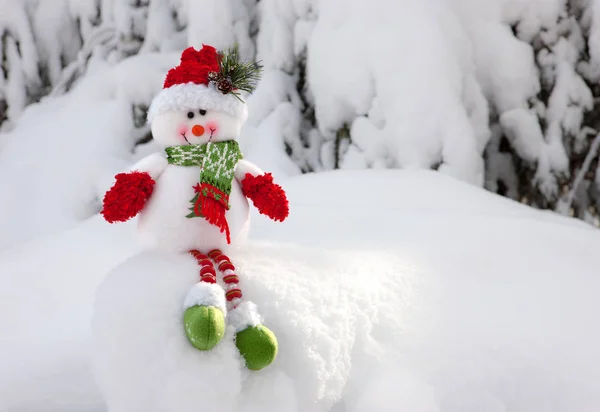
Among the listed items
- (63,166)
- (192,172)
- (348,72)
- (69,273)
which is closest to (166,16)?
(63,166)

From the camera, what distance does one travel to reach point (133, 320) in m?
0.46

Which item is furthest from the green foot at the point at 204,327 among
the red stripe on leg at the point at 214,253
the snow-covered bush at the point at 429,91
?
the snow-covered bush at the point at 429,91

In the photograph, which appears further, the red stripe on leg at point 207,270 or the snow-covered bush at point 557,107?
the snow-covered bush at point 557,107

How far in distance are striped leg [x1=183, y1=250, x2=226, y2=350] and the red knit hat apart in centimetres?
27

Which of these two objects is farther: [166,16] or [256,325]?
[166,16]

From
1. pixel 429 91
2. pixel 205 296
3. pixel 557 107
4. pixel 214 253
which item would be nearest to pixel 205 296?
pixel 205 296

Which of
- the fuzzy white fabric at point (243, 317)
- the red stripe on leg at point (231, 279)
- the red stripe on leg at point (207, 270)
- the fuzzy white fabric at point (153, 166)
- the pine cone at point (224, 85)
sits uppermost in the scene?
the pine cone at point (224, 85)

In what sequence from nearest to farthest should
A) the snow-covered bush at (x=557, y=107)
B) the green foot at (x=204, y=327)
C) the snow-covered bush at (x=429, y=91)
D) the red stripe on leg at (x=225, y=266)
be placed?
the green foot at (x=204, y=327) → the red stripe on leg at (x=225, y=266) → the snow-covered bush at (x=429, y=91) → the snow-covered bush at (x=557, y=107)

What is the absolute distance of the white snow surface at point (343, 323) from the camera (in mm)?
453

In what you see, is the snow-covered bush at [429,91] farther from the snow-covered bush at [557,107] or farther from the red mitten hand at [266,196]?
the red mitten hand at [266,196]

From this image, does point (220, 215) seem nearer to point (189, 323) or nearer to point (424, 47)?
point (189, 323)

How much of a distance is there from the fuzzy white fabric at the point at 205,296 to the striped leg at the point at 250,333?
0.07 feet

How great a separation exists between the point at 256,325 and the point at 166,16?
7.51 ft

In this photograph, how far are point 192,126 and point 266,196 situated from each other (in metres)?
0.15
